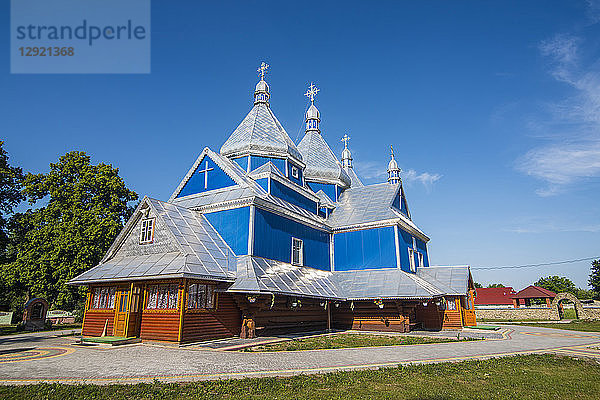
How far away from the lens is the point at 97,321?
1716 centimetres

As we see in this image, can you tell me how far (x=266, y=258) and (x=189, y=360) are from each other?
8699mm

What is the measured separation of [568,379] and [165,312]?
13.0 metres

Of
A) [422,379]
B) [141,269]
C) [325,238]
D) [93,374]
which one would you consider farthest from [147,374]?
[325,238]

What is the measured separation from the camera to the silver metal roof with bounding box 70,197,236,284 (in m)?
15.3

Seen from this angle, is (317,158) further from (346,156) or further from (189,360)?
(189,360)

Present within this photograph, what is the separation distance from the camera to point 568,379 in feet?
29.8

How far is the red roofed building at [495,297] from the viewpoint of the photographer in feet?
187

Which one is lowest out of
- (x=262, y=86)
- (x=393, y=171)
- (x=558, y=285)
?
(x=558, y=285)

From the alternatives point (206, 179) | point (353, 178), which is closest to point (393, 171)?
point (353, 178)

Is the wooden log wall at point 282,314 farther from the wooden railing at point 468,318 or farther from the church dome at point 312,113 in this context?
the church dome at point 312,113

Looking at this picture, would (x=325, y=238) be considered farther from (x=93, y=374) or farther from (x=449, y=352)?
(x=93, y=374)

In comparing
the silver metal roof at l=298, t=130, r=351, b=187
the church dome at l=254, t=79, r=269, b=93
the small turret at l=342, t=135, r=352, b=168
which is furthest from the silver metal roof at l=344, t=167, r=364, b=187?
the church dome at l=254, t=79, r=269, b=93

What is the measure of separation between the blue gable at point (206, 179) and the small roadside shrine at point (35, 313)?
1070cm

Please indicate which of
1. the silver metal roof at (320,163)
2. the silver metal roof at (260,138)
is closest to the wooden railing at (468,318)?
the silver metal roof at (320,163)
